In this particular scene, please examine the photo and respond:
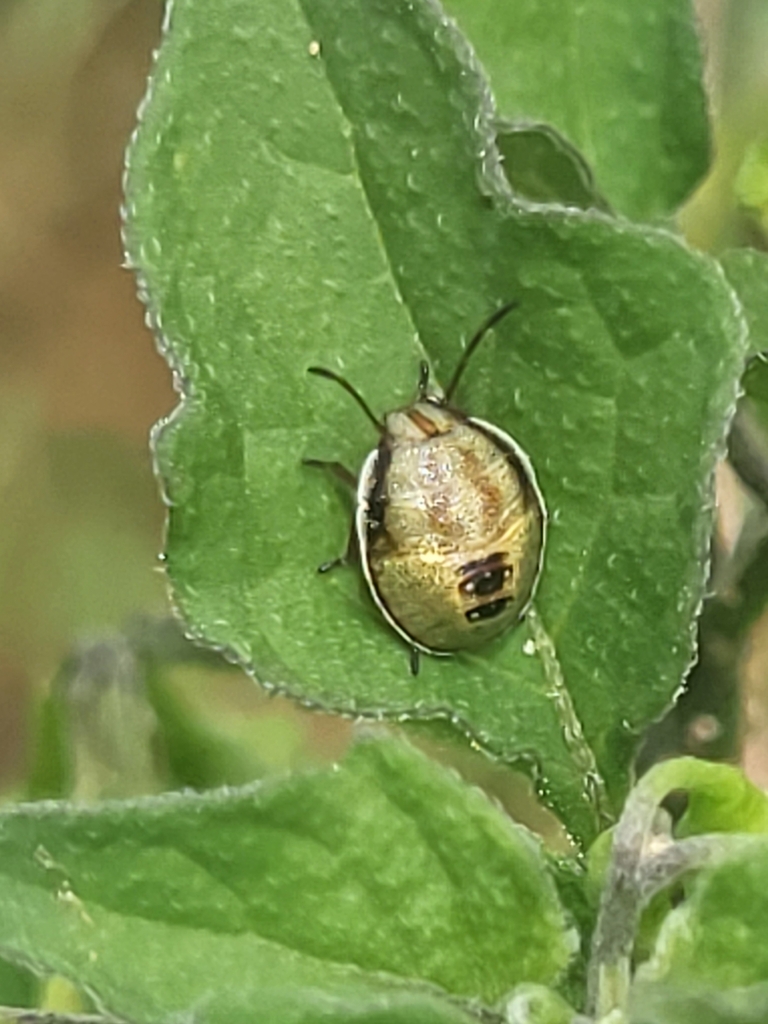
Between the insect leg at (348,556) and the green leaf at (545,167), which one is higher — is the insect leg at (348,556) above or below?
below

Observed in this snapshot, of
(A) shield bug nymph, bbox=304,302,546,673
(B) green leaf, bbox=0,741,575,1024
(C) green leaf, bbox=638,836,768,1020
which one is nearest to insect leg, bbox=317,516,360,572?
(A) shield bug nymph, bbox=304,302,546,673

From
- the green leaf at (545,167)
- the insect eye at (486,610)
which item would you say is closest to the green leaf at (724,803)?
the insect eye at (486,610)

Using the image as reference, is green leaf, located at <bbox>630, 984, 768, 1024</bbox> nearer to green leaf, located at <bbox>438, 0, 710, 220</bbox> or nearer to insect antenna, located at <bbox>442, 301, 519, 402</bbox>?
insect antenna, located at <bbox>442, 301, 519, 402</bbox>

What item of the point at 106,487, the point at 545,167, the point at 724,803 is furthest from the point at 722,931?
the point at 106,487

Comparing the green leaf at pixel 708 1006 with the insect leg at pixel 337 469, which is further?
the insect leg at pixel 337 469

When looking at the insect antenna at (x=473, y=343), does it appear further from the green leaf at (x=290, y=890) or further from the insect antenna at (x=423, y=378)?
the green leaf at (x=290, y=890)

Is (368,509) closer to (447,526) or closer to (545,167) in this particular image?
(447,526)

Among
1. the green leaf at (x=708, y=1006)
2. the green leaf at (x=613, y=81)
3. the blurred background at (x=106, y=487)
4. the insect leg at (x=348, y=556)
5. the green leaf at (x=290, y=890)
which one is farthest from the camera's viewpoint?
the blurred background at (x=106, y=487)
